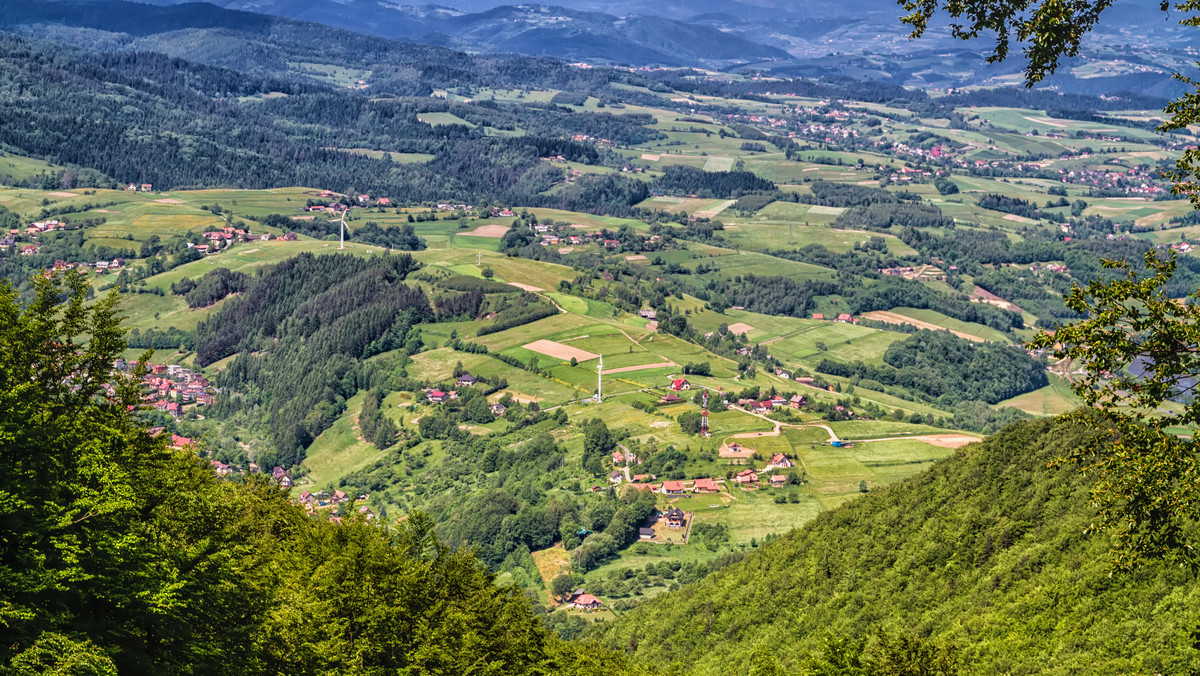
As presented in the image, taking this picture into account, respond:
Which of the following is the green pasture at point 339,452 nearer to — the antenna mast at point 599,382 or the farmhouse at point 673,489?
the antenna mast at point 599,382

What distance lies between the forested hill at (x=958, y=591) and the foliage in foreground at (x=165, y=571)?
42.5 ft

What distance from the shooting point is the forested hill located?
44.3 meters

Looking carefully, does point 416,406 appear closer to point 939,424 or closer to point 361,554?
point 939,424

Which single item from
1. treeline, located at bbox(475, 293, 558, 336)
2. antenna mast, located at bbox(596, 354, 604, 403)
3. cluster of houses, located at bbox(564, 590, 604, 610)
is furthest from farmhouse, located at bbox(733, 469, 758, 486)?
treeline, located at bbox(475, 293, 558, 336)

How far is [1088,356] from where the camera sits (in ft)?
74.9

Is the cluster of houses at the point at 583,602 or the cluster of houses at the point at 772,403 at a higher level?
the cluster of houses at the point at 772,403

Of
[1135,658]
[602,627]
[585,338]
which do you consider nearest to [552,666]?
[1135,658]

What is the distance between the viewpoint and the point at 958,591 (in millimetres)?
64188

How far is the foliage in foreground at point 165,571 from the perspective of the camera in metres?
28.0

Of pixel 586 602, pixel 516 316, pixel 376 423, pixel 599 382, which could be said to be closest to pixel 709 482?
pixel 586 602

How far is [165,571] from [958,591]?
4873cm

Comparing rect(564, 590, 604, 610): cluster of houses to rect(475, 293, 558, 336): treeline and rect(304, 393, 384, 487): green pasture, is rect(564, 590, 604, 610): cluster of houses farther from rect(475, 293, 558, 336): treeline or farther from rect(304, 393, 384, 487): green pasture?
rect(475, 293, 558, 336): treeline

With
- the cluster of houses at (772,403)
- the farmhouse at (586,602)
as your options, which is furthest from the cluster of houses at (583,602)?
the cluster of houses at (772,403)

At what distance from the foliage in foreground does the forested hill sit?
1296cm
